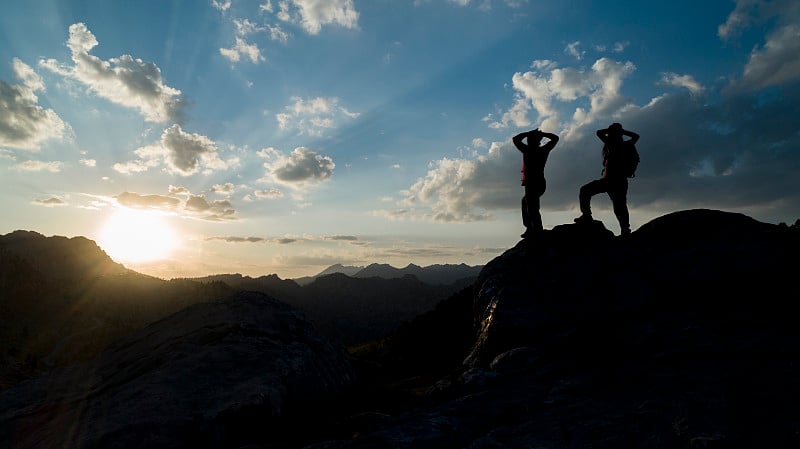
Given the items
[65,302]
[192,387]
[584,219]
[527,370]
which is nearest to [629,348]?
[527,370]

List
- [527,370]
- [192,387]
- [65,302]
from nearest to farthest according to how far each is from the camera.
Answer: [192,387] → [527,370] → [65,302]

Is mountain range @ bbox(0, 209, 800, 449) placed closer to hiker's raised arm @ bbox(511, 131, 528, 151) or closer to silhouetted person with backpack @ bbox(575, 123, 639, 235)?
silhouetted person with backpack @ bbox(575, 123, 639, 235)

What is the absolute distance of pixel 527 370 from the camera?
7043 millimetres

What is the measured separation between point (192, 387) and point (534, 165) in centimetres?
1109

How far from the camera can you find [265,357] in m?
8.09

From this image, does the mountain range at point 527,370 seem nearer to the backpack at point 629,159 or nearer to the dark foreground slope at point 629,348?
the dark foreground slope at point 629,348

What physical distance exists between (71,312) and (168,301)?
32.8m

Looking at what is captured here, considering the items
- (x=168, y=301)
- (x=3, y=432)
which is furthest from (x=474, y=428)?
(x=168, y=301)

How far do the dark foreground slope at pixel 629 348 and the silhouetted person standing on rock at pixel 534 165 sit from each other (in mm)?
923

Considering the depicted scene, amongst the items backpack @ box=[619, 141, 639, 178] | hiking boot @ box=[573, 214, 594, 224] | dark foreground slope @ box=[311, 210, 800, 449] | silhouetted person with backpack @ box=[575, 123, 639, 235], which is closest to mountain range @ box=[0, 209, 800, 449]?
dark foreground slope @ box=[311, 210, 800, 449]

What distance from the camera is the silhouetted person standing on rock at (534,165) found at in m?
12.9

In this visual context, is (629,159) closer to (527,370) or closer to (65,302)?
(527,370)

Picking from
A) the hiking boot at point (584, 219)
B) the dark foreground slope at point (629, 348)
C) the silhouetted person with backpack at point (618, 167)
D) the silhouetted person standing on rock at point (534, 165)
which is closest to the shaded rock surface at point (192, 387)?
the dark foreground slope at point (629, 348)

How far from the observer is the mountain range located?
4695mm
